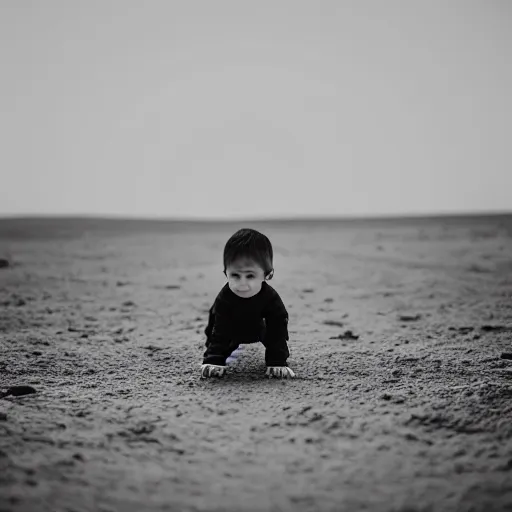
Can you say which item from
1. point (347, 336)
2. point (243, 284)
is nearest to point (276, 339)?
point (243, 284)

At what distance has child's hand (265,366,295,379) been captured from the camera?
73.5 inches

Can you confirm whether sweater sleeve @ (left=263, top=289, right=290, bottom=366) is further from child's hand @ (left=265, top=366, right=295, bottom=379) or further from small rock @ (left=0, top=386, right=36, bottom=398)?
small rock @ (left=0, top=386, right=36, bottom=398)

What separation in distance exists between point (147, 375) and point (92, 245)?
14.1ft

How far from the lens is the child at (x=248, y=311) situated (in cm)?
193

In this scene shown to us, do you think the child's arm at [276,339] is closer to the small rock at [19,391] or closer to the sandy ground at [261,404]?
the sandy ground at [261,404]

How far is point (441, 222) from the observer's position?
759 centimetres

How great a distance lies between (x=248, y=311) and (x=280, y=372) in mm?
282

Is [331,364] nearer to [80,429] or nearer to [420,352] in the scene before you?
[420,352]

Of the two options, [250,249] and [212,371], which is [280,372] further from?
[250,249]

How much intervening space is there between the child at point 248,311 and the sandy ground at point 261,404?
0.30 ft

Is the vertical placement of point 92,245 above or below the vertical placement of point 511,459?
above

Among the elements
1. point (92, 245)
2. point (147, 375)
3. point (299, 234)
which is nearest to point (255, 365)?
point (147, 375)

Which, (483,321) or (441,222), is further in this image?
(441,222)

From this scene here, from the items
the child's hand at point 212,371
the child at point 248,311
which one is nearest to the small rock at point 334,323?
the child at point 248,311
